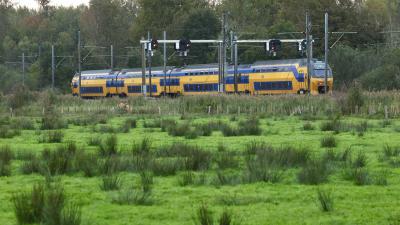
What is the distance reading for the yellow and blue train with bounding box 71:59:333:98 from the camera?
67500mm

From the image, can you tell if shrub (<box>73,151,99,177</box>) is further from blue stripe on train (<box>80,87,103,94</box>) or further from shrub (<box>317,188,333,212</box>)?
blue stripe on train (<box>80,87,103,94</box>)

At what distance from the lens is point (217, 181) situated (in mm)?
15438

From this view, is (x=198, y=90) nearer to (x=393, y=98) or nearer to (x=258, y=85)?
(x=258, y=85)

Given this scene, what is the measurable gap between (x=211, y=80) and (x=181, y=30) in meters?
35.9

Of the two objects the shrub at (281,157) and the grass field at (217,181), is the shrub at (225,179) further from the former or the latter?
the shrub at (281,157)

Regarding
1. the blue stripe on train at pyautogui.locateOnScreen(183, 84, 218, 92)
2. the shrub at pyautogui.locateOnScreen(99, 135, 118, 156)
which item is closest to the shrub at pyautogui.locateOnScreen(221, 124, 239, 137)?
the shrub at pyautogui.locateOnScreen(99, 135, 118, 156)

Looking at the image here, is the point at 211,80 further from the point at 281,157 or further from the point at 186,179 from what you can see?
the point at 186,179

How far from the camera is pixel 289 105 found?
4569 cm

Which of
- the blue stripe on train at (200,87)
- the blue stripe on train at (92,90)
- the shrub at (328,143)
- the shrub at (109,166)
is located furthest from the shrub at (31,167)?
the blue stripe on train at (92,90)

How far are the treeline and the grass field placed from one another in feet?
171

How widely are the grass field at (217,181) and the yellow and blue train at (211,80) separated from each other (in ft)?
139

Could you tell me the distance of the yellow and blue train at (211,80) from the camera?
67500 mm

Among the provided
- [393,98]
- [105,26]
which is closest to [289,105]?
[393,98]

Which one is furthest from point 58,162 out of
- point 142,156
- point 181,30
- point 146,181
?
point 181,30
